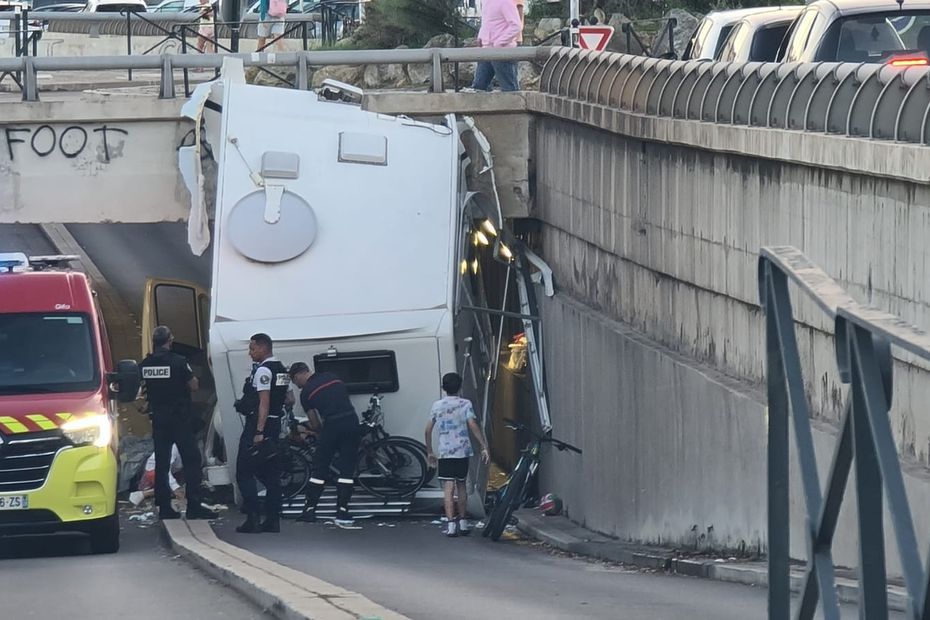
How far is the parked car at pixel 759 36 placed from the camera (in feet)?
54.1

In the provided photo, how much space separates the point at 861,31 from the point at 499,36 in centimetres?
836

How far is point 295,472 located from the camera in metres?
19.0

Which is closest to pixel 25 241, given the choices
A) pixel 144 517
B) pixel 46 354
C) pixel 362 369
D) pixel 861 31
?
pixel 144 517

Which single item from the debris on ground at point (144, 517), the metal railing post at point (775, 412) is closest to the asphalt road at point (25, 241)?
the debris on ground at point (144, 517)

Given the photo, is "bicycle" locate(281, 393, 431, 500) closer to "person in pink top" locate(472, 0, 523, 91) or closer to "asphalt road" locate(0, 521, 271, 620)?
"asphalt road" locate(0, 521, 271, 620)

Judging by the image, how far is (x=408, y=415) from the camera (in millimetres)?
18828

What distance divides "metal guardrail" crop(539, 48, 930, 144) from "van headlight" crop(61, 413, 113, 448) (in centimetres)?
555

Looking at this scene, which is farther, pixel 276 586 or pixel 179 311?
pixel 179 311

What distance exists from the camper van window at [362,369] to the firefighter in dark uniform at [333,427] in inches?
17.9

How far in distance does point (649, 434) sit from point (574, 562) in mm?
1313

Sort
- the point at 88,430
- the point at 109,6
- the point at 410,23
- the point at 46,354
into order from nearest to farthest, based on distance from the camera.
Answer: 1. the point at 88,430
2. the point at 46,354
3. the point at 410,23
4. the point at 109,6

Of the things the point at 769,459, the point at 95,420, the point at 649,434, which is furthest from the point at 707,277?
the point at 769,459

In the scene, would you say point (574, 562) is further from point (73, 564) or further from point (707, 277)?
point (73, 564)

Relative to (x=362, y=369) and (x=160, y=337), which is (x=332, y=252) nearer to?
(x=362, y=369)
